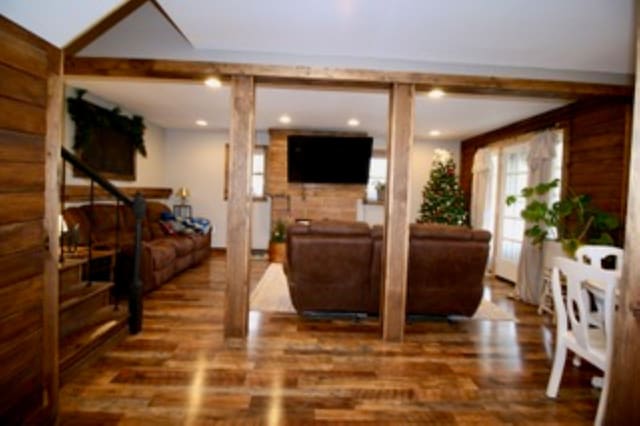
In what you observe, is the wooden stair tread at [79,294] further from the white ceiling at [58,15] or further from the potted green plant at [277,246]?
the potted green plant at [277,246]

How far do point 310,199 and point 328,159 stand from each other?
0.83m

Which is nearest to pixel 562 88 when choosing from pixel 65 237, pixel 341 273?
pixel 341 273

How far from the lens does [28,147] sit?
161 cm

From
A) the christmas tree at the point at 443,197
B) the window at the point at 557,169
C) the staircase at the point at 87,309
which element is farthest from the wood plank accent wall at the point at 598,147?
the staircase at the point at 87,309

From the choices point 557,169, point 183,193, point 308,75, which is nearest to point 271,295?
point 308,75

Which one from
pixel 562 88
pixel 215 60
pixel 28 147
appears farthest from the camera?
pixel 562 88

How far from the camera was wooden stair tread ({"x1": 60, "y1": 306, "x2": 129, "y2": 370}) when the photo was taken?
2.39 metres

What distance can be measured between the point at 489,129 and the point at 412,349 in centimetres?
454

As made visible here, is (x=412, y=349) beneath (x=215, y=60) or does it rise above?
beneath

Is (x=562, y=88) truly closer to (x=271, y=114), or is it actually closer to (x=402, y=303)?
(x=402, y=303)

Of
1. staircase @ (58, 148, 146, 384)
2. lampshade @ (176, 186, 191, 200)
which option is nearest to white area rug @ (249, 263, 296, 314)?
staircase @ (58, 148, 146, 384)

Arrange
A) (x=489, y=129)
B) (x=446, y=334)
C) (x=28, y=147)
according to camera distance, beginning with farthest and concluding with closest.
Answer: (x=489, y=129), (x=446, y=334), (x=28, y=147)

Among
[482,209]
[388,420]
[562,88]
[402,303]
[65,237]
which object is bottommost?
[388,420]

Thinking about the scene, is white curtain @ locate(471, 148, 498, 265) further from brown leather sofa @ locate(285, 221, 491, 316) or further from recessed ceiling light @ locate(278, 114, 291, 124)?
recessed ceiling light @ locate(278, 114, 291, 124)
